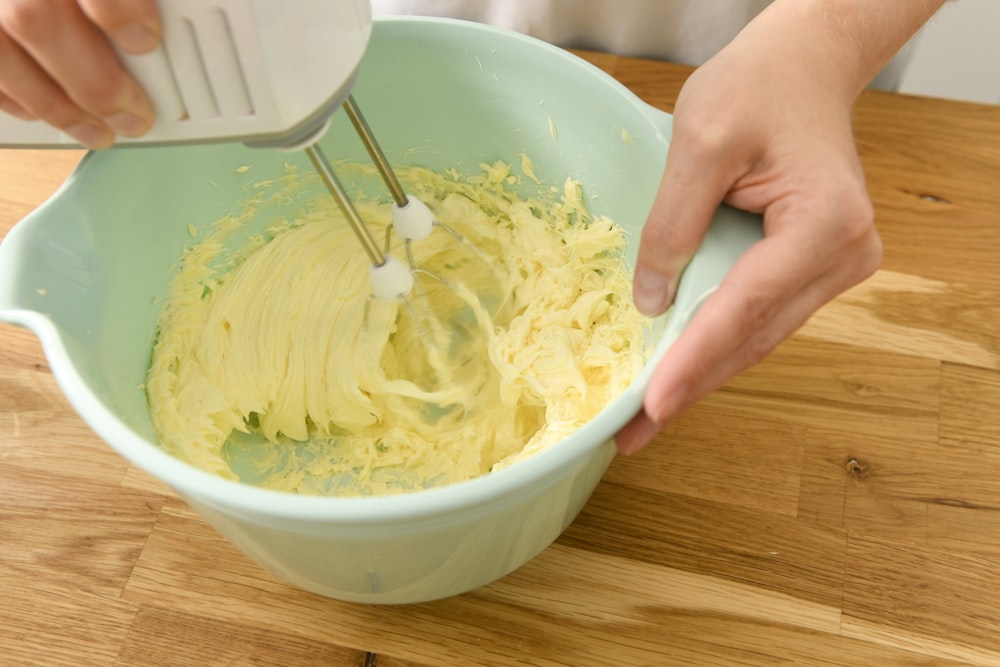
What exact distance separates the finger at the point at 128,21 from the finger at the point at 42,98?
0.06 metres

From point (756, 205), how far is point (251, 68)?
1.00 feet

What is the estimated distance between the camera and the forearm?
556mm

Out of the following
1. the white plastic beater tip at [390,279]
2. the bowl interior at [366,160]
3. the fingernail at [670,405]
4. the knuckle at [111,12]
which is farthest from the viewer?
the white plastic beater tip at [390,279]

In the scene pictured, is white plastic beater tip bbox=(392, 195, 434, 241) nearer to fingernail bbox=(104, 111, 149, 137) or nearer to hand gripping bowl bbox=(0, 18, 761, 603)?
hand gripping bowl bbox=(0, 18, 761, 603)

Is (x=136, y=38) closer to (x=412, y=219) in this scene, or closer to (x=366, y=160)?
(x=412, y=219)

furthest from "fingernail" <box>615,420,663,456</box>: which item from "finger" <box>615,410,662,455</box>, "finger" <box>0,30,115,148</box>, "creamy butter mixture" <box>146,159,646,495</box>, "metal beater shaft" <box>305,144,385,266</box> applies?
"finger" <box>0,30,115,148</box>

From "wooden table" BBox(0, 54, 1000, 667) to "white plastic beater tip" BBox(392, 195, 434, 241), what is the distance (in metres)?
0.25

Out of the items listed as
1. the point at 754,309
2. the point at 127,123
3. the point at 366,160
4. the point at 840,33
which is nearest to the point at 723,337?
the point at 754,309

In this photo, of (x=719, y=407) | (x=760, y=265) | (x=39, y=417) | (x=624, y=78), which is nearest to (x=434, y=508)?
(x=760, y=265)

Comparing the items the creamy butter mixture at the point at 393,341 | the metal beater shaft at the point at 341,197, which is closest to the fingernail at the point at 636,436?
the creamy butter mixture at the point at 393,341

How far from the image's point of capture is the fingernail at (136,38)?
389mm

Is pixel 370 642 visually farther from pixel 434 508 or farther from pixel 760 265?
pixel 760 265

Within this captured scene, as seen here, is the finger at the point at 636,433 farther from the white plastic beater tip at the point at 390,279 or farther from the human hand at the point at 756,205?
the white plastic beater tip at the point at 390,279

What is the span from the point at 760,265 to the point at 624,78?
0.46 m
